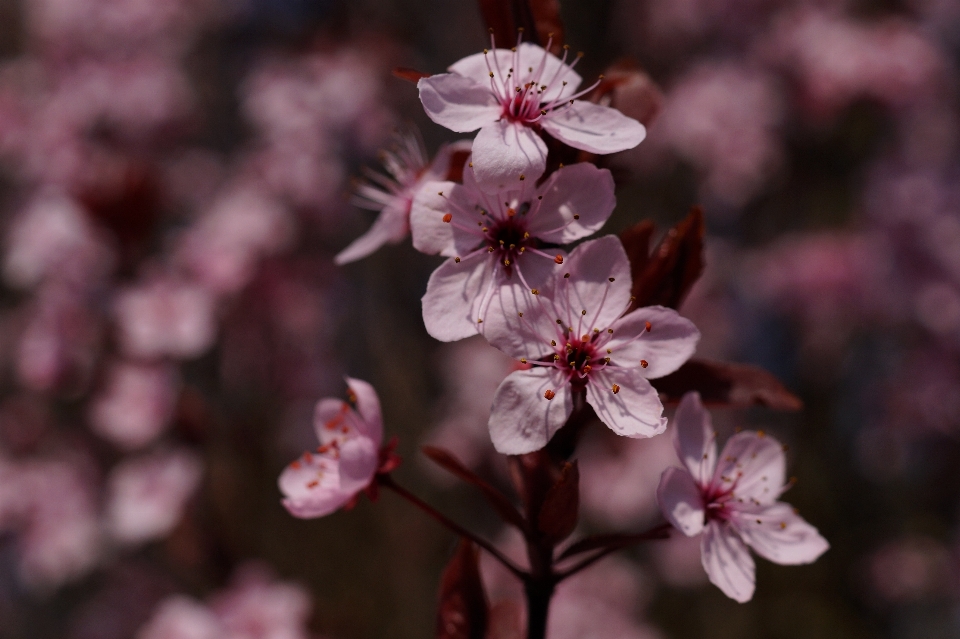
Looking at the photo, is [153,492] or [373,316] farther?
[373,316]

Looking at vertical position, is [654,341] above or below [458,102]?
below

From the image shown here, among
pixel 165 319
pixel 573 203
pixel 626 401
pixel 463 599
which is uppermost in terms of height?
pixel 573 203

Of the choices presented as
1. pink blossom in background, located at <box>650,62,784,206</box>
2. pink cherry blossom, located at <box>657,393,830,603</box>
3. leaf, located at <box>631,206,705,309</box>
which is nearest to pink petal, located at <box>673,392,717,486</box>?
pink cherry blossom, located at <box>657,393,830,603</box>

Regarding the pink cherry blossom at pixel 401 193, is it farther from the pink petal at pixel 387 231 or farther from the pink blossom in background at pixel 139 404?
the pink blossom in background at pixel 139 404

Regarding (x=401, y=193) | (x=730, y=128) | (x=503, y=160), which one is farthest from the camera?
(x=730, y=128)

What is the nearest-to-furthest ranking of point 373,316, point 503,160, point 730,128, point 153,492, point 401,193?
point 503,160, point 401,193, point 153,492, point 730,128, point 373,316

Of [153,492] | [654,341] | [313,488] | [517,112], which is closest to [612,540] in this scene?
[654,341]

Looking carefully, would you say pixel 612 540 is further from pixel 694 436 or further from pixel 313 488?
pixel 313 488

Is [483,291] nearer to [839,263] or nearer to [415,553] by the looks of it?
[415,553]
